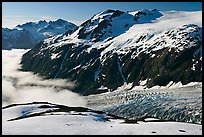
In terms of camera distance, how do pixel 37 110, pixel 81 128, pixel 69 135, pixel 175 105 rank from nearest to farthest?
1. pixel 69 135
2. pixel 81 128
3. pixel 37 110
4. pixel 175 105

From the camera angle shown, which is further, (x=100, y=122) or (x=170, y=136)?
(x=100, y=122)

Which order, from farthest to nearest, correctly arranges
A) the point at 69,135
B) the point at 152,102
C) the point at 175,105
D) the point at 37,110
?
the point at 152,102 → the point at 175,105 → the point at 37,110 → the point at 69,135

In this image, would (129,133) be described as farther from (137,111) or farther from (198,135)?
(137,111)

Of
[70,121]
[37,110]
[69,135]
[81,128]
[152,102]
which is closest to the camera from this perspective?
[69,135]

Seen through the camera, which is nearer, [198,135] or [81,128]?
[198,135]

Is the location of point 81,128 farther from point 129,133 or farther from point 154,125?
point 154,125

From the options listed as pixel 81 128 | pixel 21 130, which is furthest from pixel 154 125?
pixel 21 130

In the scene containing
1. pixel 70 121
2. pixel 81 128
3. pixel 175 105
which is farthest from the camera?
pixel 175 105

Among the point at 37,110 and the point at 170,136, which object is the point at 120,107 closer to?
the point at 37,110

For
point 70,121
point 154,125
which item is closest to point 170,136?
point 154,125
